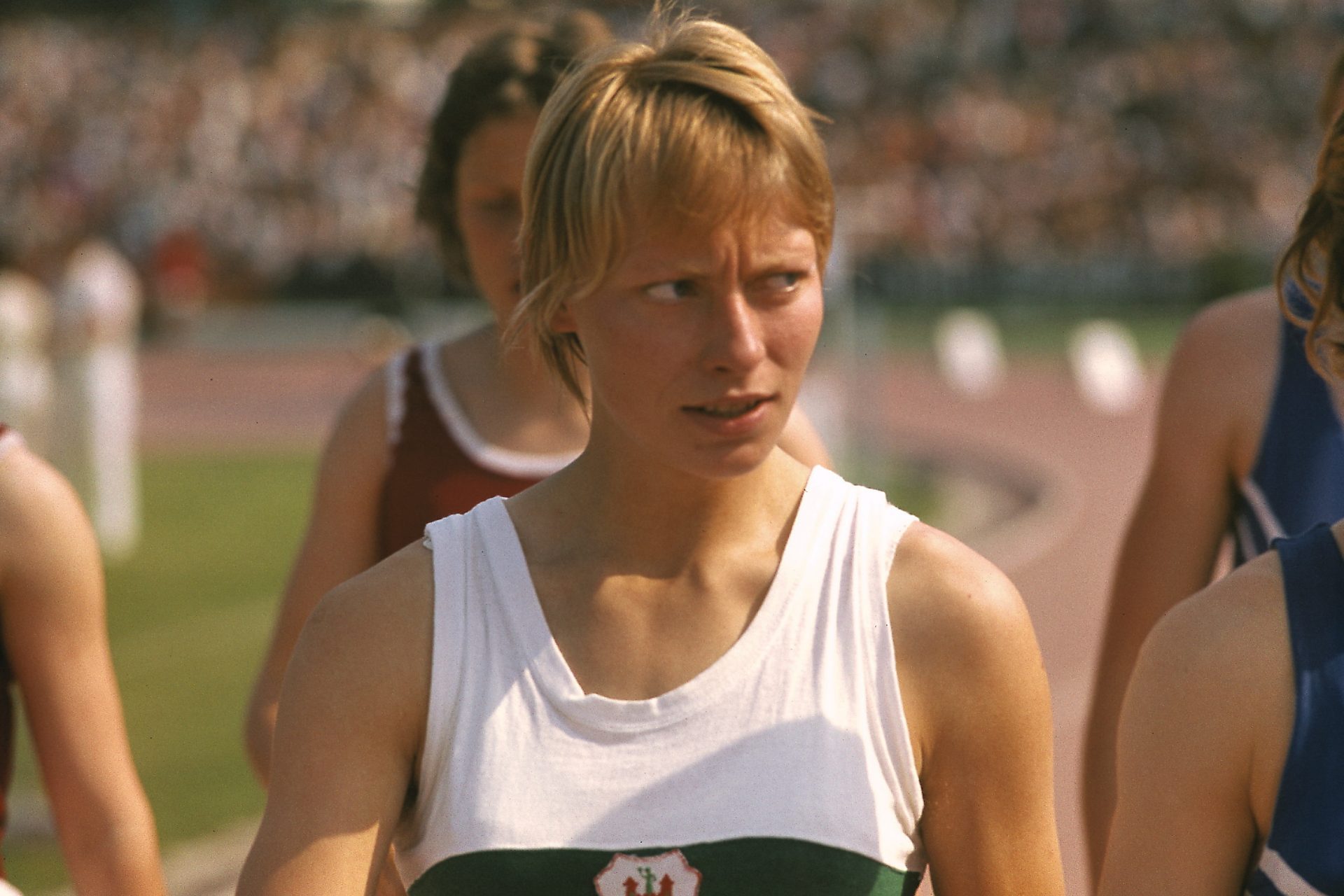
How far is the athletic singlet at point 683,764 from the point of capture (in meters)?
1.70

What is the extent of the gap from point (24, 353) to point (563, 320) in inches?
441

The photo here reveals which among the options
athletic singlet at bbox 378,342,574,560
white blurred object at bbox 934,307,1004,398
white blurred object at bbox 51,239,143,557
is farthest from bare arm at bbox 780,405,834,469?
white blurred object at bbox 934,307,1004,398

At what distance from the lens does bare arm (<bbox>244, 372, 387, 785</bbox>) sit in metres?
2.72

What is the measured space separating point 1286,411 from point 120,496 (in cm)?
1178

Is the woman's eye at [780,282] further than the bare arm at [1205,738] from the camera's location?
Yes

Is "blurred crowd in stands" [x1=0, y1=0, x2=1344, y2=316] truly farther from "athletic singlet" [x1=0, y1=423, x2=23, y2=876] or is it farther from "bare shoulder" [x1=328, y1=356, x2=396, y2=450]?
"athletic singlet" [x1=0, y1=423, x2=23, y2=876]

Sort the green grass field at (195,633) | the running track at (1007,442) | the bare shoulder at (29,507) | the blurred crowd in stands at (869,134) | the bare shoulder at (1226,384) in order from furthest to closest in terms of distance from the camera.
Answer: the blurred crowd in stands at (869,134)
the running track at (1007,442)
the green grass field at (195,633)
the bare shoulder at (1226,384)
the bare shoulder at (29,507)

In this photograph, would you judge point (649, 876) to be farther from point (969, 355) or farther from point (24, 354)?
point (969, 355)

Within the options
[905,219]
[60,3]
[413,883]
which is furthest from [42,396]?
[60,3]

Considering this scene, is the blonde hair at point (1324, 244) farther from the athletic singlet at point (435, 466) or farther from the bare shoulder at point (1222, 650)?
the athletic singlet at point (435, 466)

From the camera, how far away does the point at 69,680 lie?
2.34m

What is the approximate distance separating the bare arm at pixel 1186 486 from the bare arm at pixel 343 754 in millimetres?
1151

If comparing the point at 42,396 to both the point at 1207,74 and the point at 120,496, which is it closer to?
the point at 120,496

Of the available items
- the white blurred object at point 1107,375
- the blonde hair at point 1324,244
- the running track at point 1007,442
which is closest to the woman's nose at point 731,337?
the blonde hair at point 1324,244
